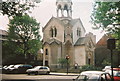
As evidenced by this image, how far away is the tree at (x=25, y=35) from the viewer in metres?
8.98

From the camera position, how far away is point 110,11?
707 cm

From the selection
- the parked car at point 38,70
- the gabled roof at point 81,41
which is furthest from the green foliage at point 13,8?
the gabled roof at point 81,41

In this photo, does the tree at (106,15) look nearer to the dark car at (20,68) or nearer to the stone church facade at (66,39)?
the dark car at (20,68)

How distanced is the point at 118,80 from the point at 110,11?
2212 mm

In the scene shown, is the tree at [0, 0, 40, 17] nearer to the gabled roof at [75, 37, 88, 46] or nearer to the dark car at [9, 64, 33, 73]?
the dark car at [9, 64, 33, 73]

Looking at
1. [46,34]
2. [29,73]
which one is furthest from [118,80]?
[46,34]

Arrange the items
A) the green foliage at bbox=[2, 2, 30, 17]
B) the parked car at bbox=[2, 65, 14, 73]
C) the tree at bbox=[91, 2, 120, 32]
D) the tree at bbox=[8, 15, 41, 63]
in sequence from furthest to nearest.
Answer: the tree at bbox=[8, 15, 41, 63] < the parked car at bbox=[2, 65, 14, 73] < the tree at bbox=[91, 2, 120, 32] < the green foliage at bbox=[2, 2, 30, 17]

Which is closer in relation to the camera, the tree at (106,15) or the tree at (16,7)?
the tree at (16,7)

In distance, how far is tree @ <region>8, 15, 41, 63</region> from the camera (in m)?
8.98

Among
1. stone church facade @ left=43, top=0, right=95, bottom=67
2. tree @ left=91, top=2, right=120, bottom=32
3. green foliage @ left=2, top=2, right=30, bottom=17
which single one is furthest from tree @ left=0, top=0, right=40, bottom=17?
stone church facade @ left=43, top=0, right=95, bottom=67

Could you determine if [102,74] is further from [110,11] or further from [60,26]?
[60,26]

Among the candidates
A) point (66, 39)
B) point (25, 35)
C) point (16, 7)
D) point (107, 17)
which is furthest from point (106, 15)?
point (66, 39)

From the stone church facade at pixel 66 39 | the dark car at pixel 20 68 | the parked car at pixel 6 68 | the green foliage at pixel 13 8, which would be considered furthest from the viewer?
the stone church facade at pixel 66 39

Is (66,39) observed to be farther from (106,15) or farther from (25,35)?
(106,15)
